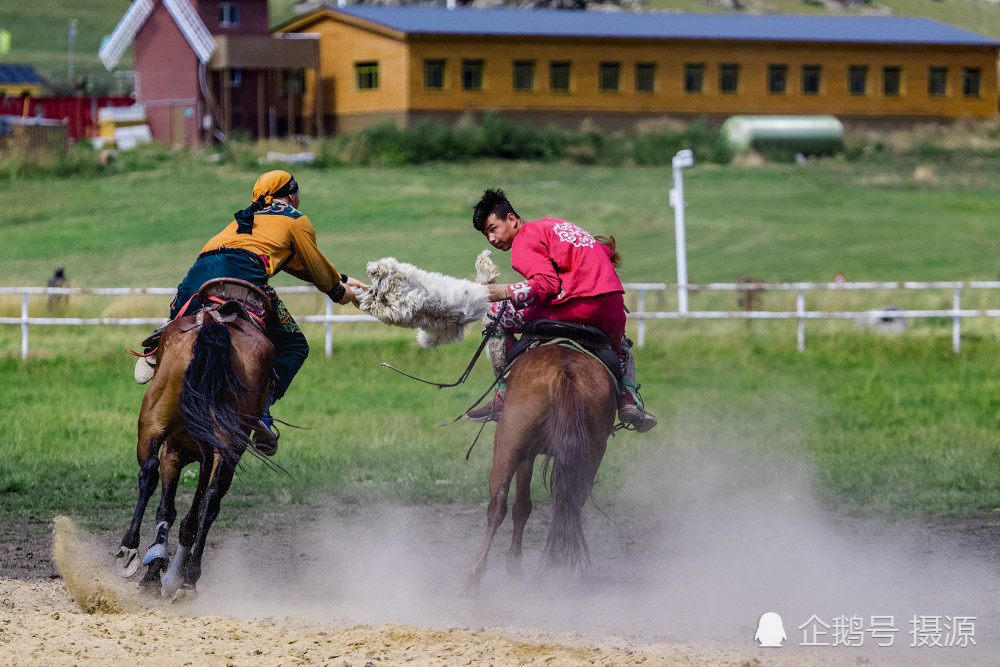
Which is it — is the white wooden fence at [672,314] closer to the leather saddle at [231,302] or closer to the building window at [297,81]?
the leather saddle at [231,302]

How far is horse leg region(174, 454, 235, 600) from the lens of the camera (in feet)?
20.9

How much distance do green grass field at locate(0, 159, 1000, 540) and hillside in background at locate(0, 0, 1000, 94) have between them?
36.0m

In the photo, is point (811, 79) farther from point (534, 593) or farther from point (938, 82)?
point (534, 593)

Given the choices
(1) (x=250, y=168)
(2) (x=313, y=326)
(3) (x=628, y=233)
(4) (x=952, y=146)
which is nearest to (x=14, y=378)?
(2) (x=313, y=326)

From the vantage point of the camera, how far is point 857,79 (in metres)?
47.9

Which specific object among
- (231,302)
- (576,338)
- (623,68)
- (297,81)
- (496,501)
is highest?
(623,68)

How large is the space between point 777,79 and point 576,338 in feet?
140

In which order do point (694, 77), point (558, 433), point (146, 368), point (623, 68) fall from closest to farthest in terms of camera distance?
1. point (558, 433)
2. point (146, 368)
3. point (623, 68)
4. point (694, 77)

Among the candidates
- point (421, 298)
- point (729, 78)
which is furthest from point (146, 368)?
point (729, 78)

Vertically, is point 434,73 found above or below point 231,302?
above

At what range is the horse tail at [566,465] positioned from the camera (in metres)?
6.54

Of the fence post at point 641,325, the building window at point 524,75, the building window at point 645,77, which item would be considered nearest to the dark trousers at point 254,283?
the fence post at point 641,325

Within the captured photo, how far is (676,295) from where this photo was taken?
877 inches

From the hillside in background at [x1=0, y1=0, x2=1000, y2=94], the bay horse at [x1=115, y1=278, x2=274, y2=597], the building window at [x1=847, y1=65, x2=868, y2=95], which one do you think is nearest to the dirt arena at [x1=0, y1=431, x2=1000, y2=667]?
the bay horse at [x1=115, y1=278, x2=274, y2=597]
